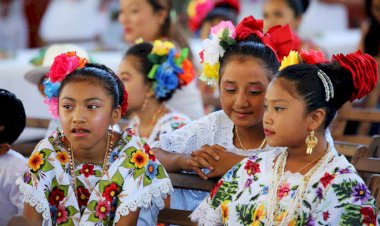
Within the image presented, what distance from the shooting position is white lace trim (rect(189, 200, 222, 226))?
9.36 feet

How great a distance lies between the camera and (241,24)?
129 inches

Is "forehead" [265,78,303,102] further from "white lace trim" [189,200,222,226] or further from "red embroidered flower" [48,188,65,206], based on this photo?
"red embroidered flower" [48,188,65,206]

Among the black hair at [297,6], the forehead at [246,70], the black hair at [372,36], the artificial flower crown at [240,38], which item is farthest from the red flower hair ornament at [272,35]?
the black hair at [297,6]

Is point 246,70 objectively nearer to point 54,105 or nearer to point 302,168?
point 302,168

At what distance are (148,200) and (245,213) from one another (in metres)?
0.35

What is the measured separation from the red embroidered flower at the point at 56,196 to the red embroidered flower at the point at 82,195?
0.21 ft

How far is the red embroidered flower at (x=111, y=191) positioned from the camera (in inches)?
118

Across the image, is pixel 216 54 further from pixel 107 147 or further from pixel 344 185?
pixel 344 185

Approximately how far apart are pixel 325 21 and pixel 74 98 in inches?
226

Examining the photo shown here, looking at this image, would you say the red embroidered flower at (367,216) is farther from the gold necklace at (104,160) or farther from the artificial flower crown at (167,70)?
the artificial flower crown at (167,70)

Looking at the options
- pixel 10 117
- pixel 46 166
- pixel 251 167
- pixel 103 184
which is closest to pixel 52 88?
pixel 10 117

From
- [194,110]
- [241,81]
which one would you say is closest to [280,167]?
[241,81]

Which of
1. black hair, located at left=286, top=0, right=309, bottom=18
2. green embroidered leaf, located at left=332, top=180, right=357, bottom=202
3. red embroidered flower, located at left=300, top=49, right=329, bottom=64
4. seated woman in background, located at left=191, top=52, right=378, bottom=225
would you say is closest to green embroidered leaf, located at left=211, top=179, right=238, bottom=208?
seated woman in background, located at left=191, top=52, right=378, bottom=225

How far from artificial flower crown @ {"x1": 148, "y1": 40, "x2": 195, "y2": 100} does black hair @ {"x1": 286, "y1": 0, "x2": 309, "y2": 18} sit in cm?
159
